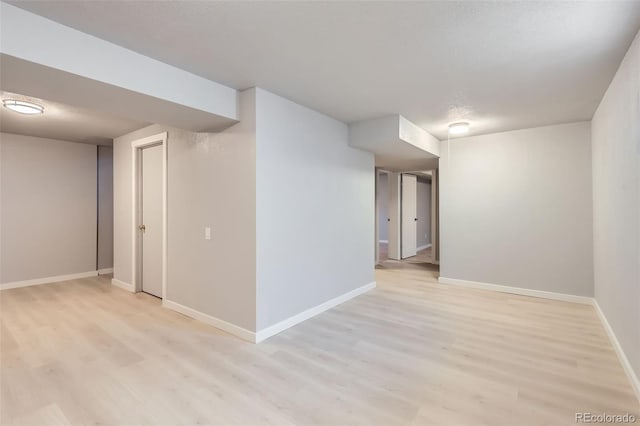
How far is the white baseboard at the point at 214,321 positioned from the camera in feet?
9.78

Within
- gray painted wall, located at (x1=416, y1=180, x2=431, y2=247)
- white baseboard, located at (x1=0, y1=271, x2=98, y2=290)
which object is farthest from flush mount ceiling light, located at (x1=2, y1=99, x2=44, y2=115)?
gray painted wall, located at (x1=416, y1=180, x2=431, y2=247)

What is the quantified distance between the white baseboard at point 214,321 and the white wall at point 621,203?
3.00m

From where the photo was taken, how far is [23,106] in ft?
10.9

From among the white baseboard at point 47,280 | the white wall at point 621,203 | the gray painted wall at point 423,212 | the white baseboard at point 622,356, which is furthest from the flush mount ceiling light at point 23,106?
the gray painted wall at point 423,212

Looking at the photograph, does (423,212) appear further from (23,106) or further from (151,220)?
(23,106)

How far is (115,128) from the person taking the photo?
14.5ft

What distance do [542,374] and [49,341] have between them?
170 inches

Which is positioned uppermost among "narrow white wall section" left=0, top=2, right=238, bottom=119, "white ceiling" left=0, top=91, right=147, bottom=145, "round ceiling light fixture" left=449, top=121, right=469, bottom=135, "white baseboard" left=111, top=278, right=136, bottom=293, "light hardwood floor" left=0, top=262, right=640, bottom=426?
"white ceiling" left=0, top=91, right=147, bottom=145

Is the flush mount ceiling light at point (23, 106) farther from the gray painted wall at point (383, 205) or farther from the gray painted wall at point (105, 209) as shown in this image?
the gray painted wall at point (383, 205)

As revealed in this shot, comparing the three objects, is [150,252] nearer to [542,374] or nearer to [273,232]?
[273,232]

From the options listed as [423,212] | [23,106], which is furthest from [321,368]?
[423,212]

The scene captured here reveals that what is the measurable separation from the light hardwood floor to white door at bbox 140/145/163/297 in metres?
0.67

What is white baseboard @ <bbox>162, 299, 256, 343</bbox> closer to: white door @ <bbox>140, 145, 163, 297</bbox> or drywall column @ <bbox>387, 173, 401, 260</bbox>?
white door @ <bbox>140, 145, 163, 297</bbox>

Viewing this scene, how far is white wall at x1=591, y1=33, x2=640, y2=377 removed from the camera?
208cm
